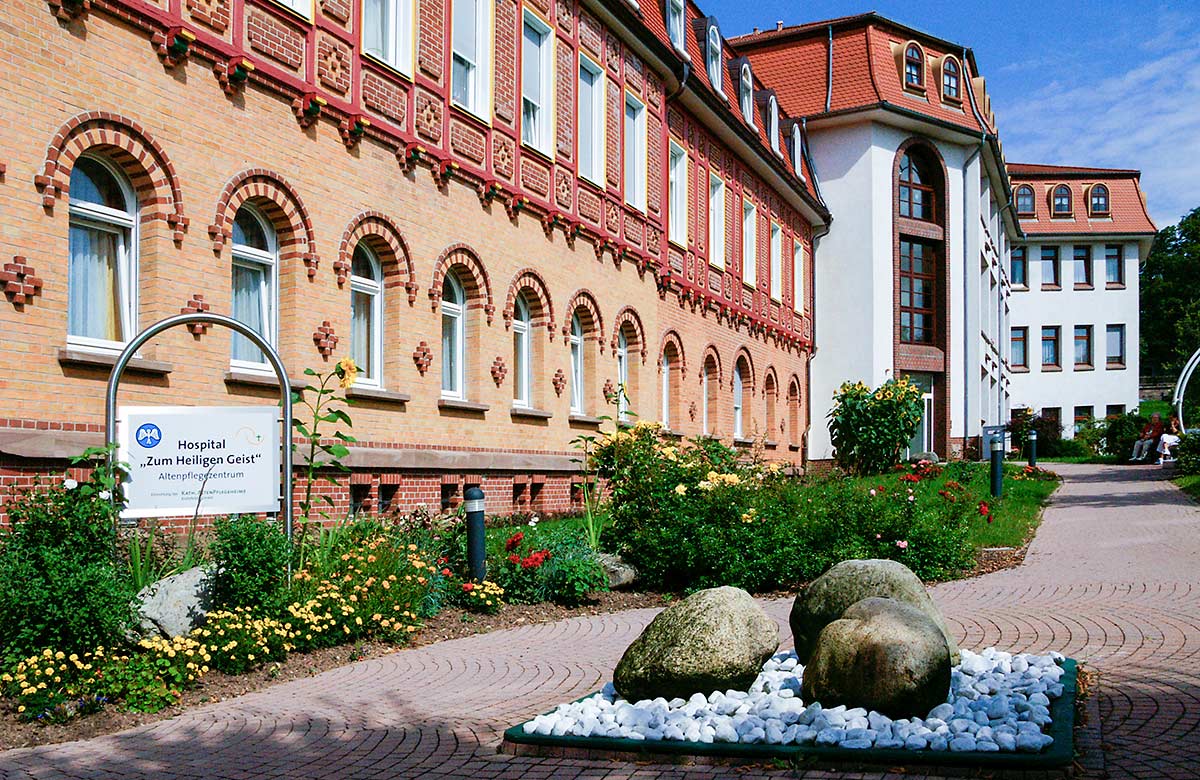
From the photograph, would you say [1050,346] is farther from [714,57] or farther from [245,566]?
[245,566]

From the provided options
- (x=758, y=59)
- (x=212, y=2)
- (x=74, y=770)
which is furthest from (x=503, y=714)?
(x=758, y=59)

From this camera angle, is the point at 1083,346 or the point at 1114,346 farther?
the point at 1083,346

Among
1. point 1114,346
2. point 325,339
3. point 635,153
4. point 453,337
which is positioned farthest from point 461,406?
point 1114,346

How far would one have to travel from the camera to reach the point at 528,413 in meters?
18.5

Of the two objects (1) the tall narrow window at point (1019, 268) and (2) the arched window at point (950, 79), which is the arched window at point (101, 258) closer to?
(2) the arched window at point (950, 79)

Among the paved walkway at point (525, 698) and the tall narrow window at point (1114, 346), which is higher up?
the tall narrow window at point (1114, 346)

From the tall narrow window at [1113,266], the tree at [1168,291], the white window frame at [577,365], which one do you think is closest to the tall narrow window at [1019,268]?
the tall narrow window at [1113,266]

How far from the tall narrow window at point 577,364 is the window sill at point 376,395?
20.4 ft

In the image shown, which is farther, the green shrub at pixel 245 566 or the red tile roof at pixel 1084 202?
the red tile roof at pixel 1084 202

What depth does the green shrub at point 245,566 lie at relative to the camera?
339 inches

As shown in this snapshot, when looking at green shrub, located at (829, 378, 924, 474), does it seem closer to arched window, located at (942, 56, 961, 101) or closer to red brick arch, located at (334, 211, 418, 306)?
arched window, located at (942, 56, 961, 101)

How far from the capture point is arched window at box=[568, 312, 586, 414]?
21.2 meters

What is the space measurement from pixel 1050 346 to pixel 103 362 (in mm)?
60081

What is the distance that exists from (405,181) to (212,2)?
3.87m
